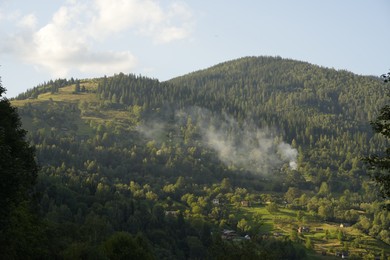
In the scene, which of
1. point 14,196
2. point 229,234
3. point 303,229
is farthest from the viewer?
point 303,229

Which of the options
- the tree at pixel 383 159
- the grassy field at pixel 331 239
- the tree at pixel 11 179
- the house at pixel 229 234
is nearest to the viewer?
the tree at pixel 383 159

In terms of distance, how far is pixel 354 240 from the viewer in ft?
589

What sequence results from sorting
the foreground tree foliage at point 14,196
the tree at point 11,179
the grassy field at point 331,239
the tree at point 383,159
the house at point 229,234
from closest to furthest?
the tree at point 383,159, the tree at point 11,179, the foreground tree foliage at point 14,196, the grassy field at point 331,239, the house at point 229,234

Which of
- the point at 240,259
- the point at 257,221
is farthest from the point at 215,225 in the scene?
the point at 240,259

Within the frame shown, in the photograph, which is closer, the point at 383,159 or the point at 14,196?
the point at 383,159

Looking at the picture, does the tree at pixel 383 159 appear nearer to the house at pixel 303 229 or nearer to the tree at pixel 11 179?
the tree at pixel 11 179

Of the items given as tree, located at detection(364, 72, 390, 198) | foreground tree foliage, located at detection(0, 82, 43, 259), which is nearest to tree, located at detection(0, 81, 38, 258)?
foreground tree foliage, located at detection(0, 82, 43, 259)

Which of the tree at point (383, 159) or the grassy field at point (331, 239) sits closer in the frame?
the tree at point (383, 159)

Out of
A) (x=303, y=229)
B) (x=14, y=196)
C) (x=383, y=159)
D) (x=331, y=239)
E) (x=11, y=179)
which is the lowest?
(x=331, y=239)

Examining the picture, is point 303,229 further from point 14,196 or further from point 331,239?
point 14,196

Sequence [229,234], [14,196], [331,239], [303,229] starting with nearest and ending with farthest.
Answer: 1. [14,196]
2. [229,234]
3. [331,239]
4. [303,229]

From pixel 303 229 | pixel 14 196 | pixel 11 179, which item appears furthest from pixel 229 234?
pixel 11 179

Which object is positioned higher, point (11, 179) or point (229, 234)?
point (11, 179)

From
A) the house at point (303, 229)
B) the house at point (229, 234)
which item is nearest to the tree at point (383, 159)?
the house at point (229, 234)
